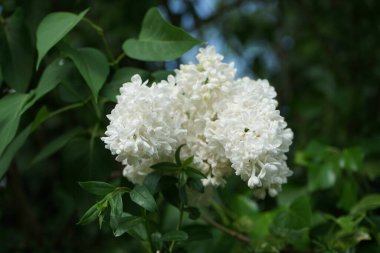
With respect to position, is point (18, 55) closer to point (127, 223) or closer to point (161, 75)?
point (161, 75)

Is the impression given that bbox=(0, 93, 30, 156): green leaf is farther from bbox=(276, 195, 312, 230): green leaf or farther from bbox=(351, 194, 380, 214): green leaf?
bbox=(351, 194, 380, 214): green leaf

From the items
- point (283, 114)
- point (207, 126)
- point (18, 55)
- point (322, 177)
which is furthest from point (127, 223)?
point (283, 114)

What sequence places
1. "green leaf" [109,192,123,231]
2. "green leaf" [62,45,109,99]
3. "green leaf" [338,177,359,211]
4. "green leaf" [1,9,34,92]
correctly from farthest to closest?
"green leaf" [338,177,359,211] < "green leaf" [1,9,34,92] < "green leaf" [62,45,109,99] < "green leaf" [109,192,123,231]

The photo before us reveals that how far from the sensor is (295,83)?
2.22 m

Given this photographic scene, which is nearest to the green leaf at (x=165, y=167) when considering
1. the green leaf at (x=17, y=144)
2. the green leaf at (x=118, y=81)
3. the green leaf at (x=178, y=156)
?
the green leaf at (x=178, y=156)

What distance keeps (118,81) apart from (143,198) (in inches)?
10.0

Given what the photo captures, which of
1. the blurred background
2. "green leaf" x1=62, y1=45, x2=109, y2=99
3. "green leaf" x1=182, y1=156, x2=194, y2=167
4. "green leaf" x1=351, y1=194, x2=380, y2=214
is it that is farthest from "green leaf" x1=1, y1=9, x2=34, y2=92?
"green leaf" x1=351, y1=194, x2=380, y2=214

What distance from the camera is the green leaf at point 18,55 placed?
0.91m

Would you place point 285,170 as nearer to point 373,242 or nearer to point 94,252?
point 373,242

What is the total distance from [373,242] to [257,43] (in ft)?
4.76

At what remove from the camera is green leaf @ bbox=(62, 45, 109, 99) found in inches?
31.8

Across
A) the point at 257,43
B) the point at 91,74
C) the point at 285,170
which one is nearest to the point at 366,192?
the point at 285,170

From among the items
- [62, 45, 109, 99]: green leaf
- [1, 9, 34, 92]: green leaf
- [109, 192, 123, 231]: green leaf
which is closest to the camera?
[109, 192, 123, 231]: green leaf

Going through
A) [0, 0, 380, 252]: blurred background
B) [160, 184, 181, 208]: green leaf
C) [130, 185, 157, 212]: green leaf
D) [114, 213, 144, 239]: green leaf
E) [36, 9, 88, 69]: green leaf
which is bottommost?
[0, 0, 380, 252]: blurred background
